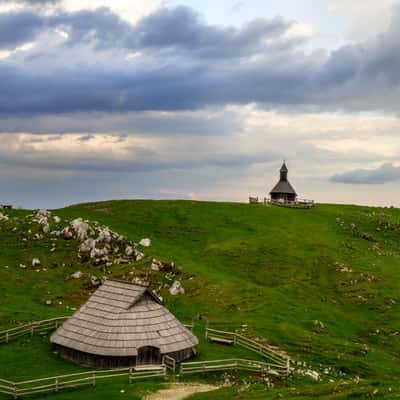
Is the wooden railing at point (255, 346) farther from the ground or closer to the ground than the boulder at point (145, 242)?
closer to the ground

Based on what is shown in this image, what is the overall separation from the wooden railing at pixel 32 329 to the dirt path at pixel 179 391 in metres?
16.9

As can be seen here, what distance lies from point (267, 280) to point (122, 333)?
31091mm

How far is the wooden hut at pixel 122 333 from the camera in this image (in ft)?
129

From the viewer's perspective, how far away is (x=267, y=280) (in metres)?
67.7

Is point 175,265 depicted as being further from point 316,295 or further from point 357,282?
point 357,282

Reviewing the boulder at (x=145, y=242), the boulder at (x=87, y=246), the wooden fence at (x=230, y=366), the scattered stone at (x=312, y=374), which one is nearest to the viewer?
the wooden fence at (x=230, y=366)

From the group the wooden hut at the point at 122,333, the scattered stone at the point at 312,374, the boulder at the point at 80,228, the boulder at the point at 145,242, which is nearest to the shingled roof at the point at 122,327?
the wooden hut at the point at 122,333

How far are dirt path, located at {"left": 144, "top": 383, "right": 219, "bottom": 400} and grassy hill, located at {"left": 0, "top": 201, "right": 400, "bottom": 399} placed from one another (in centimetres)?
118

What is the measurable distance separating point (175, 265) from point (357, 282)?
22425 mm

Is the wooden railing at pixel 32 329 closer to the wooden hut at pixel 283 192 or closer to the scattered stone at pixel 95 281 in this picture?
the scattered stone at pixel 95 281

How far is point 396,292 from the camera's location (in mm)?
62969

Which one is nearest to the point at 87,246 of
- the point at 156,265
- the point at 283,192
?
the point at 156,265

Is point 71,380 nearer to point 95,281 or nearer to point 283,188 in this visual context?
point 95,281

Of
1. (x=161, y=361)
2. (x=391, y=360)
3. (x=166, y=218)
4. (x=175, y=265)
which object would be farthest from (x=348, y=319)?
(x=166, y=218)
